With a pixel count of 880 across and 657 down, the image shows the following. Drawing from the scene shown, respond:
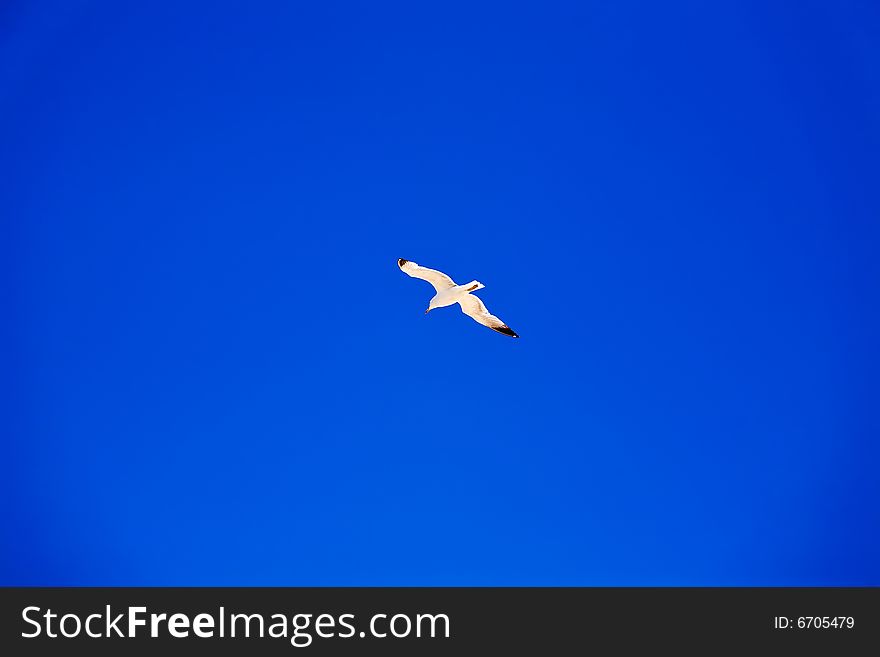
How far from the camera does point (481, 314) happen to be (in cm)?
1359

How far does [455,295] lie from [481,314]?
2.75 ft

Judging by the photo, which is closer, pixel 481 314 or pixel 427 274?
pixel 427 274

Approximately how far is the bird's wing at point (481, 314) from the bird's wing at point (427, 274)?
0.51 metres

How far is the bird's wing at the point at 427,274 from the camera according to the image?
12609 millimetres

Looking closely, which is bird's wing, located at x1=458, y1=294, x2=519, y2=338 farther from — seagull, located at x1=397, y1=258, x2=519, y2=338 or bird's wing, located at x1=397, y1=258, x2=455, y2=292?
bird's wing, located at x1=397, y1=258, x2=455, y2=292
